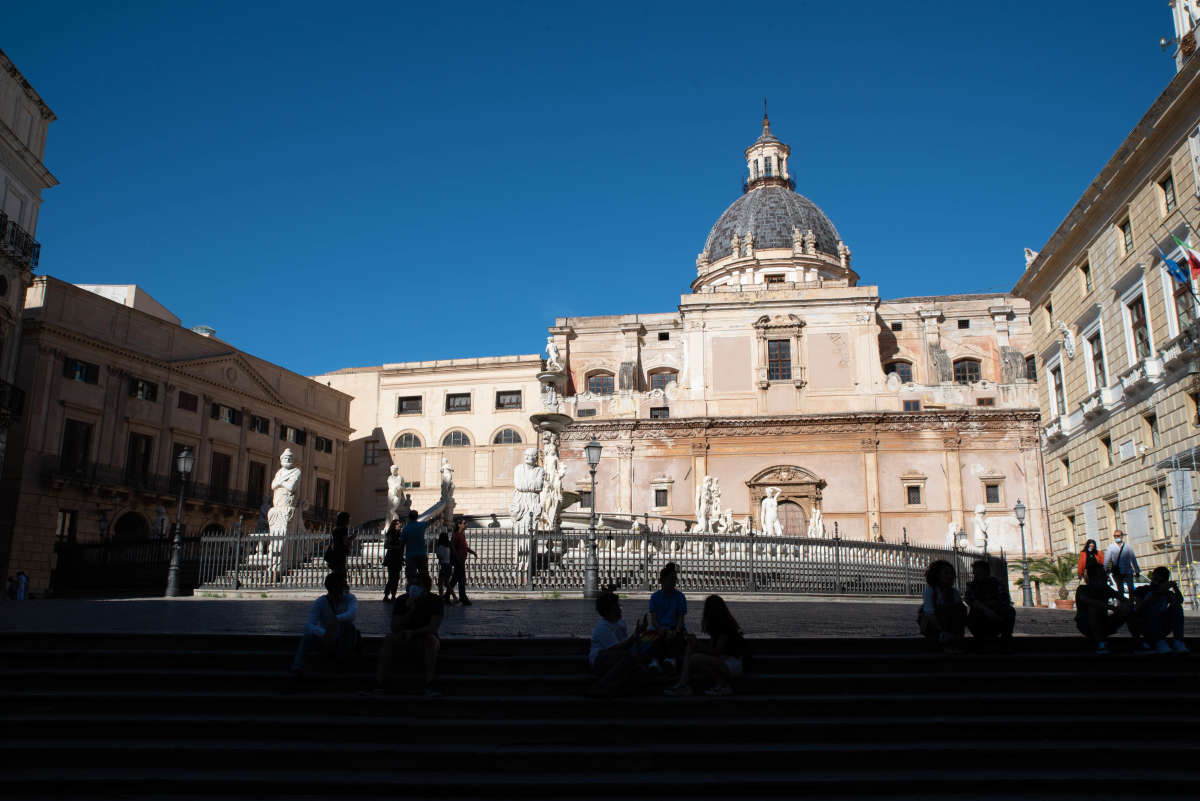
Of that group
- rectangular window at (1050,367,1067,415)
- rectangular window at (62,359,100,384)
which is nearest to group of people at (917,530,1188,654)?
rectangular window at (1050,367,1067,415)

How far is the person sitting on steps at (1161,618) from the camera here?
26.3 ft

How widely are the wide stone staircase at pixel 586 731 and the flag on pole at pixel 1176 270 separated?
45.5 ft

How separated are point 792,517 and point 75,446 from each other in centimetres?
2792

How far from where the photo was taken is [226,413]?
41281mm

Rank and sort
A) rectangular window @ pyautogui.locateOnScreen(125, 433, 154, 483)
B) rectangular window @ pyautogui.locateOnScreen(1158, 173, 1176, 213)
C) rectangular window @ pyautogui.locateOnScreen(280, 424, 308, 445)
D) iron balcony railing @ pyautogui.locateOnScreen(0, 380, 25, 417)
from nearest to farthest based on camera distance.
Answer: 1. rectangular window @ pyautogui.locateOnScreen(1158, 173, 1176, 213)
2. iron balcony railing @ pyautogui.locateOnScreen(0, 380, 25, 417)
3. rectangular window @ pyautogui.locateOnScreen(125, 433, 154, 483)
4. rectangular window @ pyautogui.locateOnScreen(280, 424, 308, 445)

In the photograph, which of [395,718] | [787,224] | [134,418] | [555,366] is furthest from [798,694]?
[787,224]

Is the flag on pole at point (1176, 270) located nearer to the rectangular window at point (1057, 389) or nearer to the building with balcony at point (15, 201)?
the rectangular window at point (1057, 389)

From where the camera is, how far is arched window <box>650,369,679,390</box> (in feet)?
151

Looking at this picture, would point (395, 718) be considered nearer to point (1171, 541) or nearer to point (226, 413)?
point (1171, 541)

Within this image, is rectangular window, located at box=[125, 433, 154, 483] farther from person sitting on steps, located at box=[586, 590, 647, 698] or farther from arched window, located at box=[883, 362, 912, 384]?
person sitting on steps, located at box=[586, 590, 647, 698]

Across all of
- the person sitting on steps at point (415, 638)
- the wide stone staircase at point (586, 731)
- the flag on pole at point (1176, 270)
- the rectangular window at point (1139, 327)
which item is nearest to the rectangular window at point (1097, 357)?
the rectangular window at point (1139, 327)

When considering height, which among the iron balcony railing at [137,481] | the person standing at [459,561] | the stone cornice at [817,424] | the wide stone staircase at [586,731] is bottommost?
the wide stone staircase at [586,731]

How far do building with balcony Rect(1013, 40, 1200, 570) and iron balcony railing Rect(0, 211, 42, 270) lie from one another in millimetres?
29927

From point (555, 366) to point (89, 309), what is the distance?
64.9 feet
